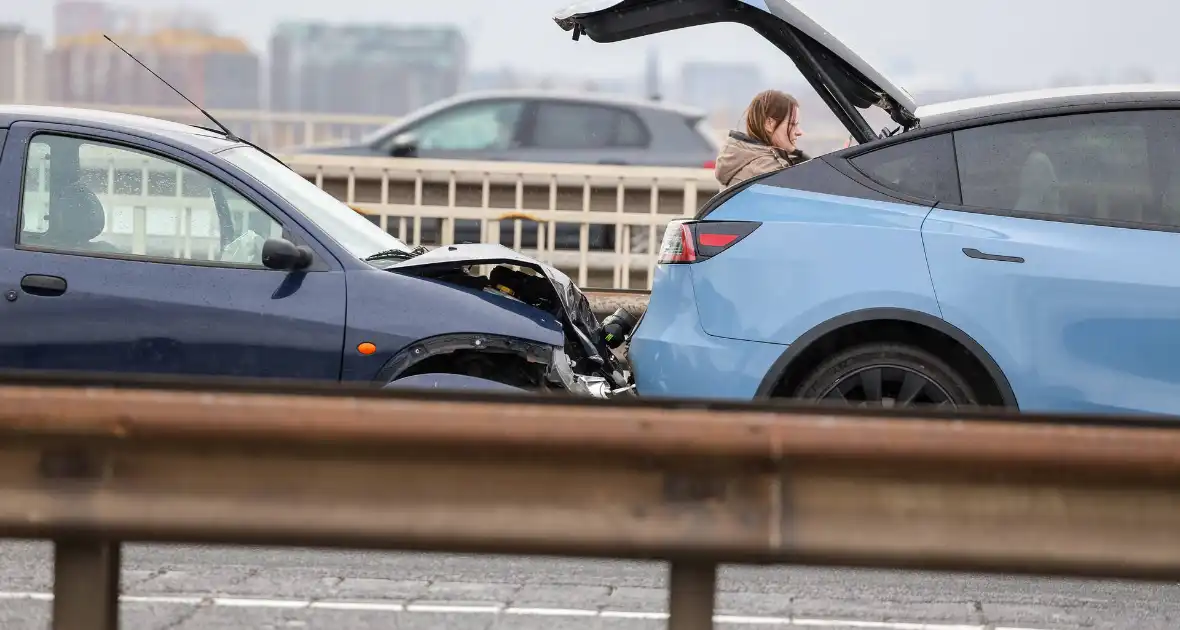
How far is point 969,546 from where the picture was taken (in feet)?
8.50

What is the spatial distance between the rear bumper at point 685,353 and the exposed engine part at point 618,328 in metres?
0.99

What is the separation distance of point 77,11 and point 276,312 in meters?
16.3

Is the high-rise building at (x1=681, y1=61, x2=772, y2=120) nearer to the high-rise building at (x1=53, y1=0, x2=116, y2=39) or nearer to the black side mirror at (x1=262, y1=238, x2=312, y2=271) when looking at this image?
the high-rise building at (x1=53, y1=0, x2=116, y2=39)

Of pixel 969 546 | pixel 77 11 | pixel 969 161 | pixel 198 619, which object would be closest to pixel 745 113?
pixel 969 161

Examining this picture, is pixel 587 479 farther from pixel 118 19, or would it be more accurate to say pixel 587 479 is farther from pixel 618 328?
pixel 118 19

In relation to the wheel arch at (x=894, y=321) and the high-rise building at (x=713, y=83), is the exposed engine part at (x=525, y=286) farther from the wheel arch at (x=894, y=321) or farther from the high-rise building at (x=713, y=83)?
the high-rise building at (x=713, y=83)

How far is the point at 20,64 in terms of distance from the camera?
27.7m

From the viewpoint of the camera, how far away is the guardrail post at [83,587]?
2686mm

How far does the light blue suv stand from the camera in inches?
219

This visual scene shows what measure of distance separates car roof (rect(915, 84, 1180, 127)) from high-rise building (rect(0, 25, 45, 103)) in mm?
23748

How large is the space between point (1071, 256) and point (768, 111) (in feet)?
6.72

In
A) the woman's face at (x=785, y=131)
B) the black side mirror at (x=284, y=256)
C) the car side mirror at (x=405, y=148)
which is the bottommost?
the black side mirror at (x=284, y=256)

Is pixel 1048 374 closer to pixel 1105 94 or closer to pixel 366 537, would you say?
pixel 1105 94

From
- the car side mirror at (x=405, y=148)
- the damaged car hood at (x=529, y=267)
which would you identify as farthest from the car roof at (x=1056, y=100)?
the car side mirror at (x=405, y=148)
